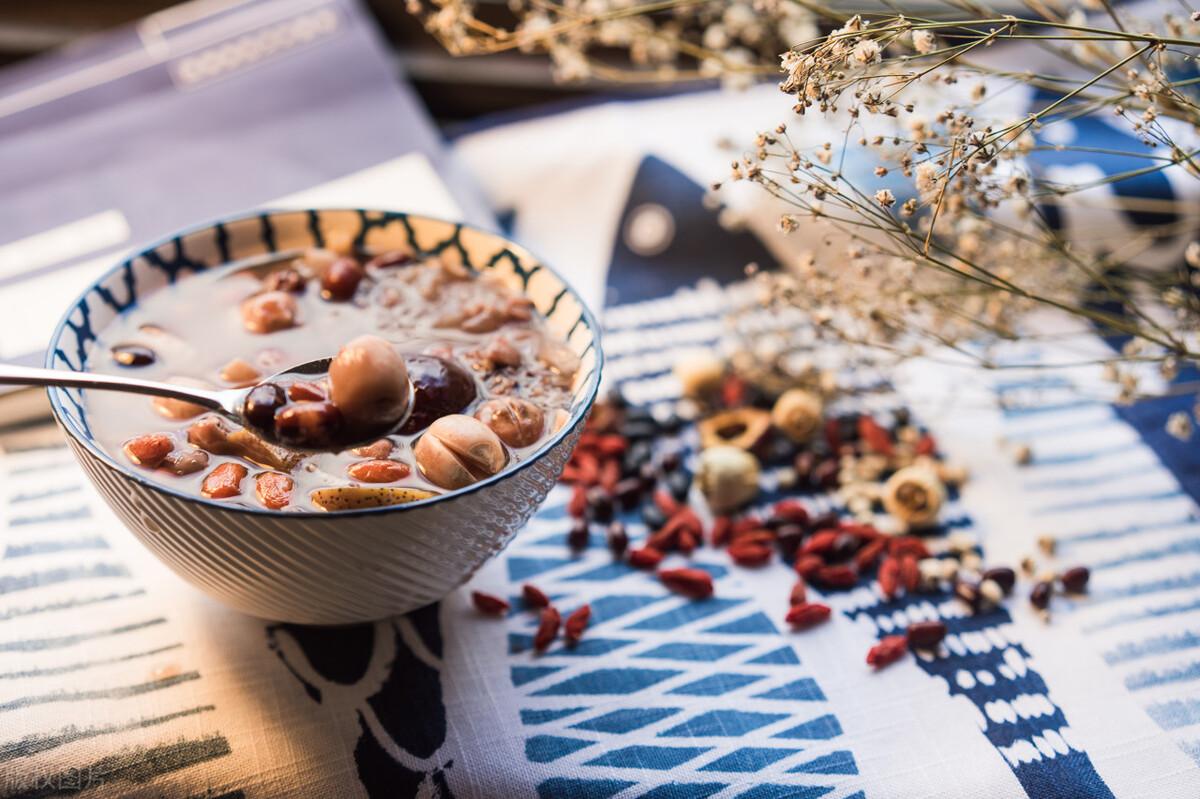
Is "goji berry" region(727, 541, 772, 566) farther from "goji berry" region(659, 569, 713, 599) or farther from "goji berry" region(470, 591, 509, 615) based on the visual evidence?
"goji berry" region(470, 591, 509, 615)

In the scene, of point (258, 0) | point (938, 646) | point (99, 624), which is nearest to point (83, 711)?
point (99, 624)

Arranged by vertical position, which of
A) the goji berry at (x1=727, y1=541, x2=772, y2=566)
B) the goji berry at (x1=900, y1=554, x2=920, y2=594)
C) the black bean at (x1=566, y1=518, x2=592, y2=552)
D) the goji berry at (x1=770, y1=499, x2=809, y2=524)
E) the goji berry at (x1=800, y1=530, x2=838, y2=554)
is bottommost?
the goji berry at (x1=900, y1=554, x2=920, y2=594)

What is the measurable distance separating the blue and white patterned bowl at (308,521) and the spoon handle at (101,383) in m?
0.02

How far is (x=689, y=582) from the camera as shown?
3.25 ft

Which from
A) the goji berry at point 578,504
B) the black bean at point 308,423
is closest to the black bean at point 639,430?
the goji berry at point 578,504

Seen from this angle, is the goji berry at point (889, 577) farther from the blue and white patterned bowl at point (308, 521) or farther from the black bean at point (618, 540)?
the blue and white patterned bowl at point (308, 521)

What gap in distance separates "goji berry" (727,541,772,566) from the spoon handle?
20.3 inches

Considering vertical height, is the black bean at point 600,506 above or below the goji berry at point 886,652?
above

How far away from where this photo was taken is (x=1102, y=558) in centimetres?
105

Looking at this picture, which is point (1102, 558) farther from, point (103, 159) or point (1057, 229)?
point (103, 159)

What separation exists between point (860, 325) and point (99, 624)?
0.88 metres

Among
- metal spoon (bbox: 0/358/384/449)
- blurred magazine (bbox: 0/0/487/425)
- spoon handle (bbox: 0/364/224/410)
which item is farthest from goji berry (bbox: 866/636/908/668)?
blurred magazine (bbox: 0/0/487/425)

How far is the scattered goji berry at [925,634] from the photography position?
3.08 feet

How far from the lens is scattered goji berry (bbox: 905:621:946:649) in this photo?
0.94m
